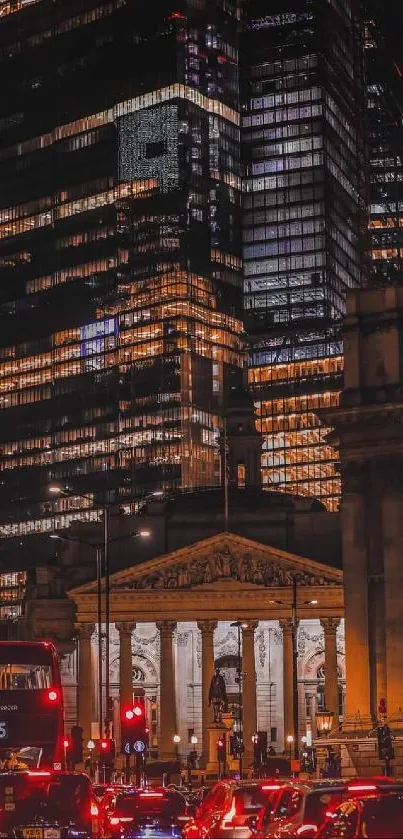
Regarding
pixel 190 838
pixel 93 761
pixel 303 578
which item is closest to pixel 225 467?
pixel 303 578

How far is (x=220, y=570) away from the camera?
15612cm

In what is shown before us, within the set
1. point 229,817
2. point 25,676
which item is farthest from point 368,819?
point 25,676

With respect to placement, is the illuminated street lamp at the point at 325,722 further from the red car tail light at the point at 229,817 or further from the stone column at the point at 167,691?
the stone column at the point at 167,691

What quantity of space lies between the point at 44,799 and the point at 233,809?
13.6ft

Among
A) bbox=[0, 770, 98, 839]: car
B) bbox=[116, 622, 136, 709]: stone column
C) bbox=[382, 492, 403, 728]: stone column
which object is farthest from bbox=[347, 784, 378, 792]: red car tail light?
bbox=[116, 622, 136, 709]: stone column

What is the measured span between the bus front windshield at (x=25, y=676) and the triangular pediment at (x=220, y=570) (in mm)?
95229

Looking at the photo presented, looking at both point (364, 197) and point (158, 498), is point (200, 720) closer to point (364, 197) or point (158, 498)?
point (158, 498)

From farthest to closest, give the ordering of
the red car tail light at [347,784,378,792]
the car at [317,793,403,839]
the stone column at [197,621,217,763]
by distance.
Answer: the stone column at [197,621,217,763] → the red car tail light at [347,784,378,792] → the car at [317,793,403,839]

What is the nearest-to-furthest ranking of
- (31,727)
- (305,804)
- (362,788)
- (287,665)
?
(362,788)
(305,804)
(31,727)
(287,665)

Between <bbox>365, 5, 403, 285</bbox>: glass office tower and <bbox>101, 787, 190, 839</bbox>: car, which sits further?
<bbox>365, 5, 403, 285</bbox>: glass office tower

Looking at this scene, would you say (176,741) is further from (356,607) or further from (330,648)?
(356,607)

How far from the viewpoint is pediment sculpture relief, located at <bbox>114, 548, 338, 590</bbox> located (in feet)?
507

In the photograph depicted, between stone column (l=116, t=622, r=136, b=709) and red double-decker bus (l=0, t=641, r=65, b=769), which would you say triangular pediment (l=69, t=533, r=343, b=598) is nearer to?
stone column (l=116, t=622, r=136, b=709)

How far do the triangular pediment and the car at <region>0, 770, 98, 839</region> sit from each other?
109m
